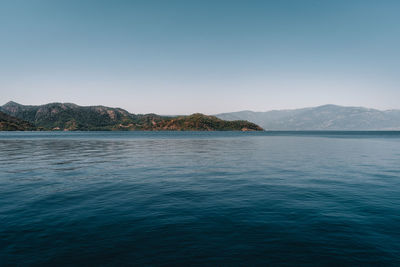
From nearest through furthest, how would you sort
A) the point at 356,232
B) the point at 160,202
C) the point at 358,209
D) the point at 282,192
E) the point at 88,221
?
the point at 356,232
the point at 88,221
the point at 358,209
the point at 160,202
the point at 282,192

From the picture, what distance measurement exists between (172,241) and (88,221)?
5.62 m

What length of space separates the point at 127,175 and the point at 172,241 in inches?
657

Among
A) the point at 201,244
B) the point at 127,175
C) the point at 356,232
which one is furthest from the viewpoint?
the point at 127,175

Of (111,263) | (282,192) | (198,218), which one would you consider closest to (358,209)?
(282,192)

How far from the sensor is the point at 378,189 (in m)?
18.9

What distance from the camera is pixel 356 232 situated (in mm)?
10617

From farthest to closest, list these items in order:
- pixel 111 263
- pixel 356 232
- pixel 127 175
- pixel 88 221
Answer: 1. pixel 127 175
2. pixel 88 221
3. pixel 356 232
4. pixel 111 263

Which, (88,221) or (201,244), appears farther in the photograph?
(88,221)

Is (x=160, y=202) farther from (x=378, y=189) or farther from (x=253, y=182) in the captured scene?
(x=378, y=189)

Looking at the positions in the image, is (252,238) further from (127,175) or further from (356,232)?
(127,175)

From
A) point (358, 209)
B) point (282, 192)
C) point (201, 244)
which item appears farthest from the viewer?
point (282, 192)

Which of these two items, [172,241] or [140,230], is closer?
[172,241]

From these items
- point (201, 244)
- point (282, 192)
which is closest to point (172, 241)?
point (201, 244)

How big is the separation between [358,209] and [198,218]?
1099 centimetres
